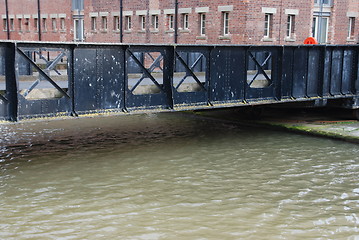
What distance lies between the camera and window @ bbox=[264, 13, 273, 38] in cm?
2636

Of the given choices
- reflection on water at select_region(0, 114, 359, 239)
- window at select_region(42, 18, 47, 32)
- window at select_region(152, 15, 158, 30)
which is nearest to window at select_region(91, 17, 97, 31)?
window at select_region(152, 15, 158, 30)

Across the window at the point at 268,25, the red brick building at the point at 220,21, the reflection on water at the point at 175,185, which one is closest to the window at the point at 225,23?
the red brick building at the point at 220,21

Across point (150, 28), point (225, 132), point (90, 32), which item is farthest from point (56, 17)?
point (225, 132)

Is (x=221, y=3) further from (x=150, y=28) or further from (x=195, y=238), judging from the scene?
(x=195, y=238)

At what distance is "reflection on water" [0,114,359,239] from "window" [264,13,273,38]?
10980mm

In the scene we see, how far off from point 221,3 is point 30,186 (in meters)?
18.1

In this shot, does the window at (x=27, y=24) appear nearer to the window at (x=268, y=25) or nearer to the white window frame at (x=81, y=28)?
the white window frame at (x=81, y=28)

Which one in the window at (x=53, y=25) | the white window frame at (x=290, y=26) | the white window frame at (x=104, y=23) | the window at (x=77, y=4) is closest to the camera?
the white window frame at (x=290, y=26)

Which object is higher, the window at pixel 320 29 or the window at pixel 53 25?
the window at pixel 53 25

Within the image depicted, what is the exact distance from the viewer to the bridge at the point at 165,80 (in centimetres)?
1055

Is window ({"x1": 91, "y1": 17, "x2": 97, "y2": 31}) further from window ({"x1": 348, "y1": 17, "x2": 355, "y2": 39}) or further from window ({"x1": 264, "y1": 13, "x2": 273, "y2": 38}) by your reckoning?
window ({"x1": 348, "y1": 17, "x2": 355, "y2": 39})

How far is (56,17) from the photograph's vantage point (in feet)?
139

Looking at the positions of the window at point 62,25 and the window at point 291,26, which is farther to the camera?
the window at point 62,25

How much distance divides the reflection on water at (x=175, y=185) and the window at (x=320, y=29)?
1468 centimetres
